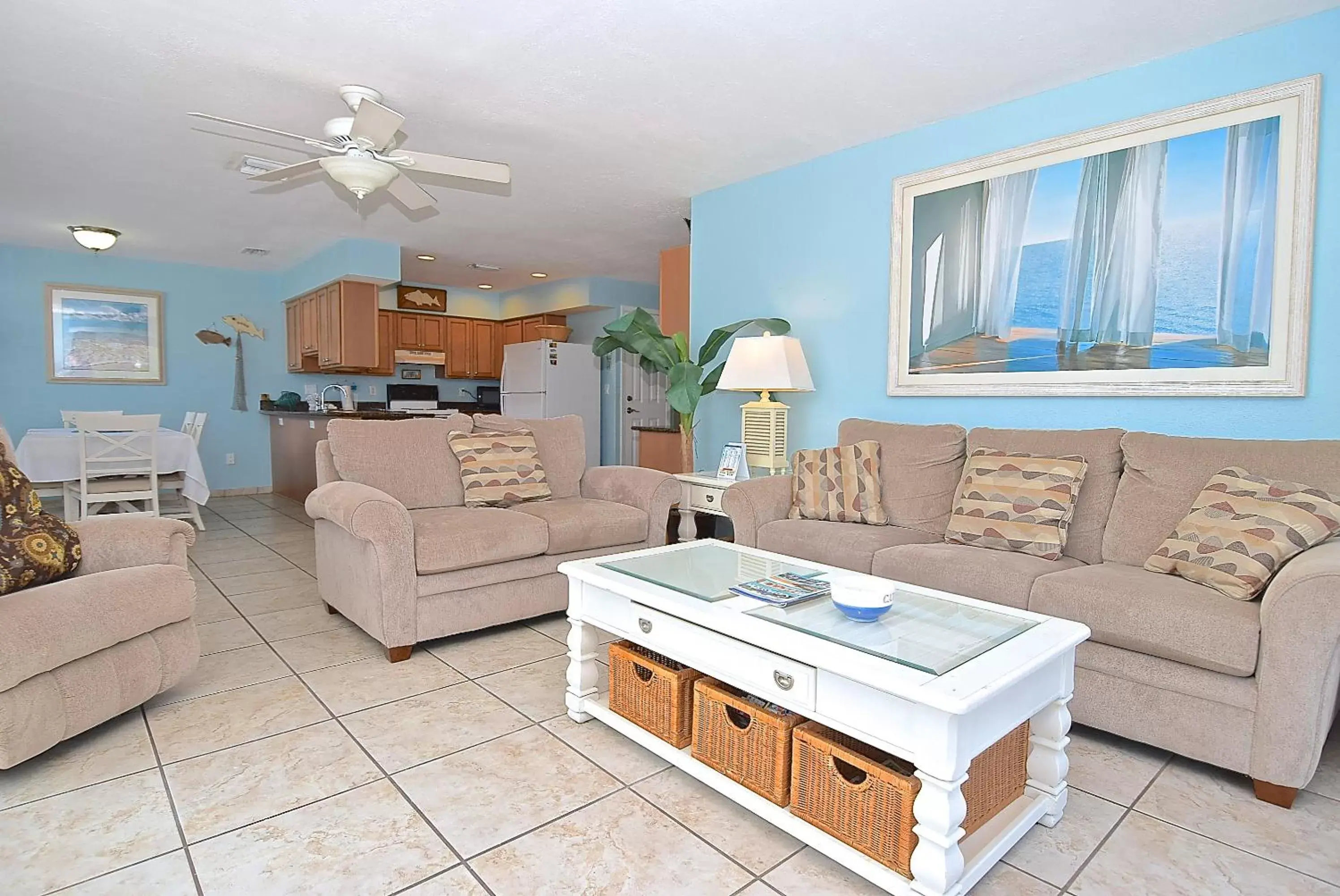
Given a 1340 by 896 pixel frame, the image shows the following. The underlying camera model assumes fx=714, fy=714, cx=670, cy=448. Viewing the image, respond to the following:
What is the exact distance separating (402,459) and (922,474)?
7.85ft

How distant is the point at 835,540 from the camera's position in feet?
9.49

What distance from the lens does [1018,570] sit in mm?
2334

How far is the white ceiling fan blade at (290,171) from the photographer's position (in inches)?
119

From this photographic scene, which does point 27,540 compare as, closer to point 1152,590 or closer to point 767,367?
point 767,367

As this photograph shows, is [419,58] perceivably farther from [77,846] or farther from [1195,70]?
[1195,70]

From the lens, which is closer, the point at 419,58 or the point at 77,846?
the point at 77,846

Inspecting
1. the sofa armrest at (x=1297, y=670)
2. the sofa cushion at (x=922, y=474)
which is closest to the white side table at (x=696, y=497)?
the sofa cushion at (x=922, y=474)

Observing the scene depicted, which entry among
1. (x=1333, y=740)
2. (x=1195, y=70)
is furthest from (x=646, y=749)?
(x=1195, y=70)

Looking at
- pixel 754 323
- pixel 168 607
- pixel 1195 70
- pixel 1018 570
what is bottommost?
pixel 168 607

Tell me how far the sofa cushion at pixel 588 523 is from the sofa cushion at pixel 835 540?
0.67 metres

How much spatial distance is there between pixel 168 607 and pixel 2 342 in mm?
6234

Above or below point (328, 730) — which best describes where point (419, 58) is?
above

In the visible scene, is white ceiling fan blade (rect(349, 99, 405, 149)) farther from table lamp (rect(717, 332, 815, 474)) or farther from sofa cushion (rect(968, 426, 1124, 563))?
sofa cushion (rect(968, 426, 1124, 563))

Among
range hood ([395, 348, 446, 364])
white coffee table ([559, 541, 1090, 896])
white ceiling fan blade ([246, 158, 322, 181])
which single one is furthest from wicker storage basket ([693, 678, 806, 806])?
range hood ([395, 348, 446, 364])
